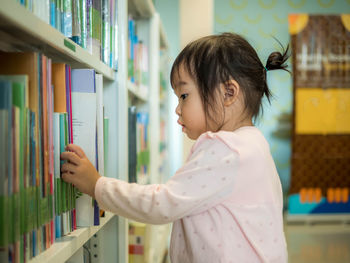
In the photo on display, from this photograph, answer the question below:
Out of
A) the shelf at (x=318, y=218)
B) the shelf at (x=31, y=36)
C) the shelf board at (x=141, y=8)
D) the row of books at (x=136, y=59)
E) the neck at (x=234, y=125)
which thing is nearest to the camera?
the shelf at (x=31, y=36)

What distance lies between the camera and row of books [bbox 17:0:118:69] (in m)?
0.65

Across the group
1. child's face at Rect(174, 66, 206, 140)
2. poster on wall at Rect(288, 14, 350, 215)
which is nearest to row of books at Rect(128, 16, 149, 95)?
child's face at Rect(174, 66, 206, 140)

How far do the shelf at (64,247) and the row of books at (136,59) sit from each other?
2.45 ft

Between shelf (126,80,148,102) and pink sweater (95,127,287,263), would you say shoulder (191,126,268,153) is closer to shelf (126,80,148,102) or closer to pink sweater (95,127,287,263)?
pink sweater (95,127,287,263)

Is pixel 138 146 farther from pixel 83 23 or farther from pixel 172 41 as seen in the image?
pixel 172 41

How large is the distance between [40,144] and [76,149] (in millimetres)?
140

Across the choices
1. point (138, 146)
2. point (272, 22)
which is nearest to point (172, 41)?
point (272, 22)

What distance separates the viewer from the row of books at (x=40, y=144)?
19.9 inches

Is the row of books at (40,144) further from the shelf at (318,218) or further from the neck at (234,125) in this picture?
the shelf at (318,218)

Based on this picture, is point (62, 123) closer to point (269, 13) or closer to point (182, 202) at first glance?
point (182, 202)

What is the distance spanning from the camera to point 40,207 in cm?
61

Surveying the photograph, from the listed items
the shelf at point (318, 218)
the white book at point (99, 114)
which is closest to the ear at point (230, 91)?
the white book at point (99, 114)

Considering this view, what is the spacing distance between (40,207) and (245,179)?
45 centimetres

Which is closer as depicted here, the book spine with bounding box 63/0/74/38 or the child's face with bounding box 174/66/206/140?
the book spine with bounding box 63/0/74/38
